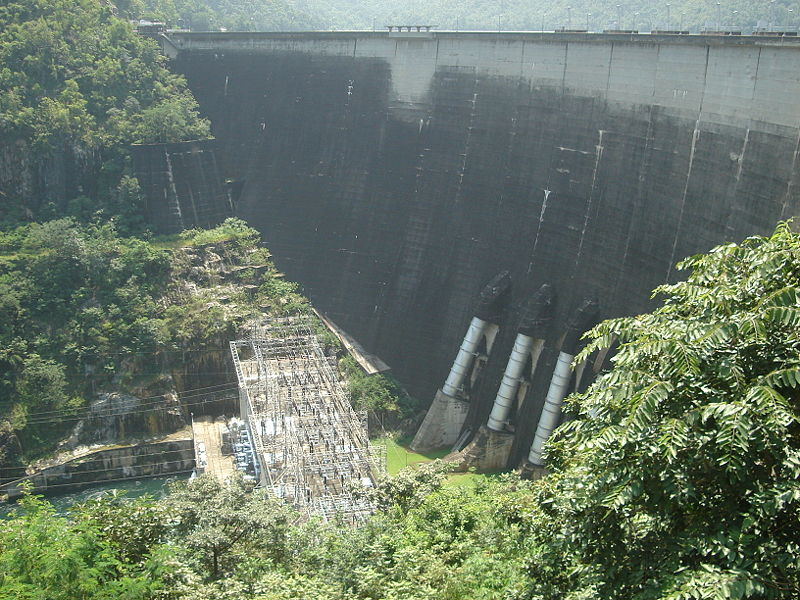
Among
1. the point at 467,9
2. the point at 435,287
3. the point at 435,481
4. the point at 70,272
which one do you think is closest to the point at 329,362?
the point at 435,287

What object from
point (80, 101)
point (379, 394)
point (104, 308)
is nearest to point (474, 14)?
point (80, 101)

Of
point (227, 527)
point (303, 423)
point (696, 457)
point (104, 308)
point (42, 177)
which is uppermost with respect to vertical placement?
point (696, 457)

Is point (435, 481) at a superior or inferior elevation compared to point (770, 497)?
inferior

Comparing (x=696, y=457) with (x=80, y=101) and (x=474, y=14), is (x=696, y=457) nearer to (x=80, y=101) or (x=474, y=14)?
(x=80, y=101)

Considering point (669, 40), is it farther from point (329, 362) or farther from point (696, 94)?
point (329, 362)

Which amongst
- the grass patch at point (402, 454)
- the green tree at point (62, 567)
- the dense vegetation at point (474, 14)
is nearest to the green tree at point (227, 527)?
the green tree at point (62, 567)
